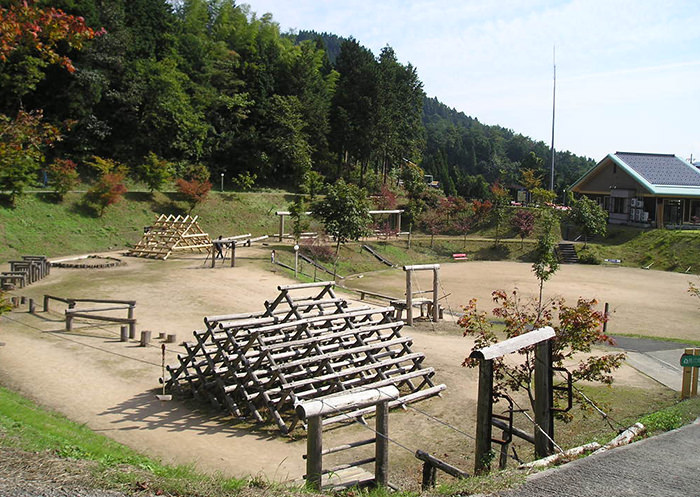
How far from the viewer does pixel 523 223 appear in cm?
4312

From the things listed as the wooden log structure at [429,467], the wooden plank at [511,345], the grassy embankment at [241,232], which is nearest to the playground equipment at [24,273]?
the grassy embankment at [241,232]

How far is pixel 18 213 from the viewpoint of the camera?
30094 mm

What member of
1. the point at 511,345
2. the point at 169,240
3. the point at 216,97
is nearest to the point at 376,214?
the point at 169,240

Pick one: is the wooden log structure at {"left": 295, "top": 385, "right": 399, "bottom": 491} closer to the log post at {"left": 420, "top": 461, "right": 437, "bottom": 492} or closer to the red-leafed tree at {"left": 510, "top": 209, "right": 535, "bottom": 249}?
the log post at {"left": 420, "top": 461, "right": 437, "bottom": 492}

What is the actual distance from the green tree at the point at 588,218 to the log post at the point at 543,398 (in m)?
36.0

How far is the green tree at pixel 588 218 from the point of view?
4091cm

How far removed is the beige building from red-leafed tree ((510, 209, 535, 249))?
25.3 ft

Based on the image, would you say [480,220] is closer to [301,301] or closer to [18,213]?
[18,213]

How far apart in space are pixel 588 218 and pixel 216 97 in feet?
99.2

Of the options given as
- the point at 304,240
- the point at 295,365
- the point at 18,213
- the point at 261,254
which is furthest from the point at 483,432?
the point at 18,213

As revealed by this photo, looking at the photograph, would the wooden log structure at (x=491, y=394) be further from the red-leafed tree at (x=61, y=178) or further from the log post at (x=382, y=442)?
the red-leafed tree at (x=61, y=178)

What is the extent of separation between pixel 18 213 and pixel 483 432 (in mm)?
29625

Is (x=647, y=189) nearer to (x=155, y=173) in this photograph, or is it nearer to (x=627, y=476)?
(x=155, y=173)

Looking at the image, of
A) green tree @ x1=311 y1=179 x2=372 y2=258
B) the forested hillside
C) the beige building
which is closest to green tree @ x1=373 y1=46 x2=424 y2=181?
the forested hillside
